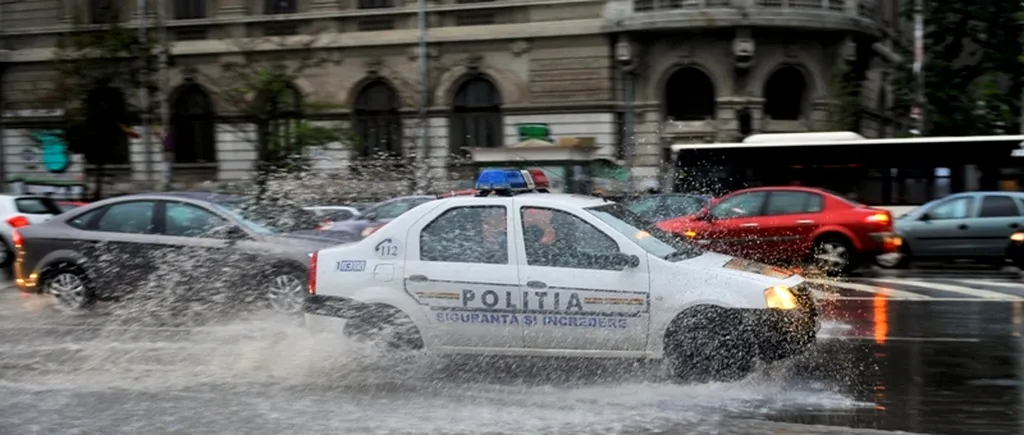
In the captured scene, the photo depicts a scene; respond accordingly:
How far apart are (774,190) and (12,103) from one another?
34.3 metres

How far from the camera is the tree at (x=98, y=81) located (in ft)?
105

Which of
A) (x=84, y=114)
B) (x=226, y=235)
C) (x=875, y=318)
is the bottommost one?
(x=875, y=318)

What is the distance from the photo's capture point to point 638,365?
303 inches

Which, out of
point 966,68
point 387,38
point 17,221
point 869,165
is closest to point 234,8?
point 387,38

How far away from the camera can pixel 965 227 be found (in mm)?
17484

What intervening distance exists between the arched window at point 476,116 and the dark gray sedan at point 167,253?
2268 centimetres

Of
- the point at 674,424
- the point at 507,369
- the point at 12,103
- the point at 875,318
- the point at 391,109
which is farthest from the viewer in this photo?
the point at 12,103

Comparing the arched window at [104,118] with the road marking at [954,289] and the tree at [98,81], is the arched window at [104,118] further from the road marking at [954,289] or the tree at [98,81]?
the road marking at [954,289]

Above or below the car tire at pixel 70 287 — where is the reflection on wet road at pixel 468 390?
below

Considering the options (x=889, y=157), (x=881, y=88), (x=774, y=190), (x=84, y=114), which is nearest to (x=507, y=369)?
(x=774, y=190)

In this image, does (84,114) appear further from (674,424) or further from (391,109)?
(674,424)

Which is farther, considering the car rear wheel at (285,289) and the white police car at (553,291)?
the car rear wheel at (285,289)

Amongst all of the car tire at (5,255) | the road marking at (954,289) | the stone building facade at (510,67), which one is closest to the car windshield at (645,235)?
the road marking at (954,289)

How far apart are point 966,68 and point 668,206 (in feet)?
71.6
